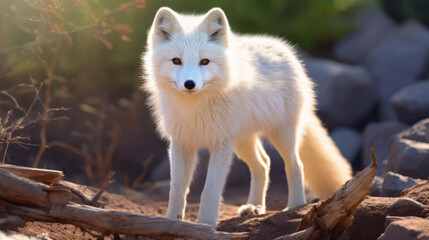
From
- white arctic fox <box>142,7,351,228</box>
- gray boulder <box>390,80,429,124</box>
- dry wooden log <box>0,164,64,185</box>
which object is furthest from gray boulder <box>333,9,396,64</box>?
dry wooden log <box>0,164,64,185</box>

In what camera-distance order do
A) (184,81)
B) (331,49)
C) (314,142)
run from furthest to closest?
(331,49), (314,142), (184,81)

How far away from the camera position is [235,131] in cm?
442

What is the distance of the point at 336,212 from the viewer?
328 cm

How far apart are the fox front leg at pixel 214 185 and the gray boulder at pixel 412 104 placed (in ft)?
12.1

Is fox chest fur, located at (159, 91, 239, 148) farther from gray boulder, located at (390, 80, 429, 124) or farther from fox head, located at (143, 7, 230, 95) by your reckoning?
gray boulder, located at (390, 80, 429, 124)

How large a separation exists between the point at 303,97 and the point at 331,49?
609 centimetres

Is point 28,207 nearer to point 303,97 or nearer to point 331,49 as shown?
point 303,97

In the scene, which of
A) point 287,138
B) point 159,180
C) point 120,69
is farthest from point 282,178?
point 120,69

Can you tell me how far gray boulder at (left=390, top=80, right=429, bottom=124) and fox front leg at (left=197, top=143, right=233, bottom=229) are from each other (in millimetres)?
3690

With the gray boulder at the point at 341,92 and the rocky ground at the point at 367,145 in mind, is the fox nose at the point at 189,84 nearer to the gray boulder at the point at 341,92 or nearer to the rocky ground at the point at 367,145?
the rocky ground at the point at 367,145


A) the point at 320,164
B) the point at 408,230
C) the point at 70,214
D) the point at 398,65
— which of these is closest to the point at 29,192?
the point at 70,214

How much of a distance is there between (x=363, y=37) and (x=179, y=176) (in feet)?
24.0

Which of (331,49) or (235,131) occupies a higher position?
(331,49)

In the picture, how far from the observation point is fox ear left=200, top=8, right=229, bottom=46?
13.7 ft
